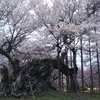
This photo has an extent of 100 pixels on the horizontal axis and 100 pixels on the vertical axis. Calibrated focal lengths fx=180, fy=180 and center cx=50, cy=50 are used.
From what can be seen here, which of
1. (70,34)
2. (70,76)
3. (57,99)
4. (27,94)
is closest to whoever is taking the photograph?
(57,99)

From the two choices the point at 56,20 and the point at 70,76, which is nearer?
the point at 56,20

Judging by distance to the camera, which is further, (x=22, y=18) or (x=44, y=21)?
(x=22, y=18)

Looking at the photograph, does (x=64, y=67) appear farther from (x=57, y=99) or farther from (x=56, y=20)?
(x=57, y=99)

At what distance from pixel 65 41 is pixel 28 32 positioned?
178 inches

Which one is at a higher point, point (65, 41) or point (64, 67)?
point (65, 41)

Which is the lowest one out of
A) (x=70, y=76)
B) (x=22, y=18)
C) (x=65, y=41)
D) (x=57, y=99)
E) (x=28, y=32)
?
(x=57, y=99)

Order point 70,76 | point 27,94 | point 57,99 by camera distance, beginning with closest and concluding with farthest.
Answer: point 57,99
point 27,94
point 70,76

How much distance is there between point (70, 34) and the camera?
1573cm

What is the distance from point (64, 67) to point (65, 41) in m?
→ 3.22

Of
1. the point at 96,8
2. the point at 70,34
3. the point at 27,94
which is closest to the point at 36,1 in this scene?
the point at 70,34

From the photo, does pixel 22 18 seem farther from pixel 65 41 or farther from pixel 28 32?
pixel 65 41

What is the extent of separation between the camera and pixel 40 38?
1780 centimetres

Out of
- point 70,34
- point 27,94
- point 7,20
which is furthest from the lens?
point 7,20

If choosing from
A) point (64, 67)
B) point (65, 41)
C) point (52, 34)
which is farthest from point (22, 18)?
point (64, 67)
